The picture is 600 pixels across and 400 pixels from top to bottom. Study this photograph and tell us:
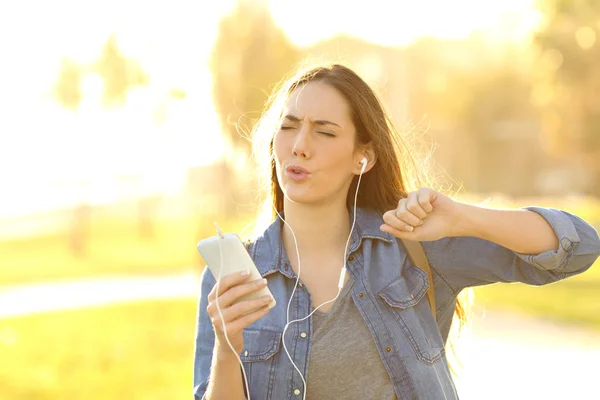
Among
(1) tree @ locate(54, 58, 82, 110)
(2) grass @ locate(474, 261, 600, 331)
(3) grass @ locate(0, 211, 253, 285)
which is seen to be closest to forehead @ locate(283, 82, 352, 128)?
(2) grass @ locate(474, 261, 600, 331)

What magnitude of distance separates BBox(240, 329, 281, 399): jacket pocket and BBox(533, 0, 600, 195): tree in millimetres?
24111

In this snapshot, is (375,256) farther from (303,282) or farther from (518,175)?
(518,175)

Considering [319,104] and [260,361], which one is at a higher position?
[319,104]

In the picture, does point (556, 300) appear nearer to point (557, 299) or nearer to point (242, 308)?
point (557, 299)

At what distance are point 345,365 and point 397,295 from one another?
0.36 m

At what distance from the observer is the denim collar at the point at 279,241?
141 inches

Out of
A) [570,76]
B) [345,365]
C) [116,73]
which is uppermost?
[570,76]

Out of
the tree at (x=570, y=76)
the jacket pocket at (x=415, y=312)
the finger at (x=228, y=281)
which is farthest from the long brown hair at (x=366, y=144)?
the tree at (x=570, y=76)

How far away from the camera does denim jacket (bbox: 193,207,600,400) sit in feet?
11.0

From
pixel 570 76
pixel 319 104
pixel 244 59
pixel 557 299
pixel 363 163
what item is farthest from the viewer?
pixel 570 76

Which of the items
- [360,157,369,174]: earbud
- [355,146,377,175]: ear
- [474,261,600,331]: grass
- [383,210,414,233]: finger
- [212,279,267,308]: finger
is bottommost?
[212,279,267,308]: finger

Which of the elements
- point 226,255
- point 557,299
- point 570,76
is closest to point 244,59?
point 557,299

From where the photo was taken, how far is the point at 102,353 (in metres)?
11.7

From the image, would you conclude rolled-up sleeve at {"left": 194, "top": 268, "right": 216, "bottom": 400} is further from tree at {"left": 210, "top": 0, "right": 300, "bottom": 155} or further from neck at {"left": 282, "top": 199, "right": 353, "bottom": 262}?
tree at {"left": 210, "top": 0, "right": 300, "bottom": 155}
